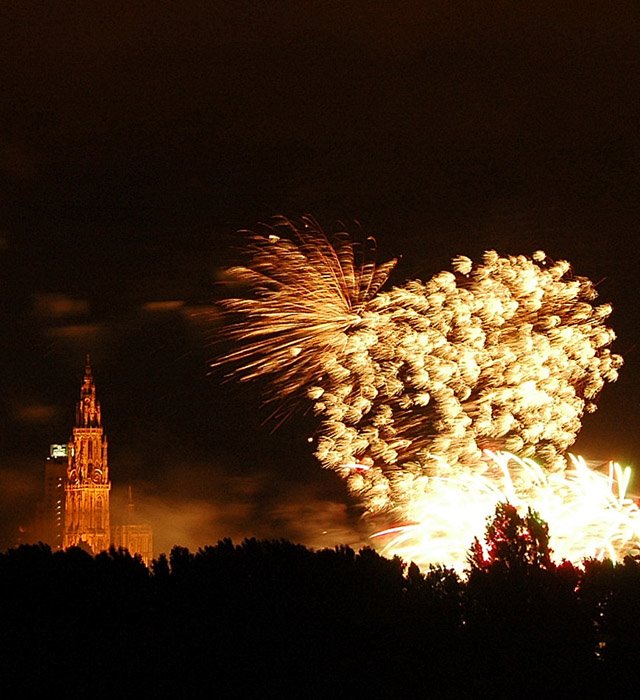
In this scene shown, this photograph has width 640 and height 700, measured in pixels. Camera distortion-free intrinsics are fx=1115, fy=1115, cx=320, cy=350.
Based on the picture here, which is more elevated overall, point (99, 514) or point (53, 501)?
point (53, 501)

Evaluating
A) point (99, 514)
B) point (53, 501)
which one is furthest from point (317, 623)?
point (53, 501)

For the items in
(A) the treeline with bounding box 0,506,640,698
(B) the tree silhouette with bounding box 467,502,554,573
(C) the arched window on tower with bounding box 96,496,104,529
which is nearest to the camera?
(A) the treeline with bounding box 0,506,640,698

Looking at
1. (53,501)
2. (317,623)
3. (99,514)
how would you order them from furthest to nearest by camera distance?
1. (53,501)
2. (99,514)
3. (317,623)

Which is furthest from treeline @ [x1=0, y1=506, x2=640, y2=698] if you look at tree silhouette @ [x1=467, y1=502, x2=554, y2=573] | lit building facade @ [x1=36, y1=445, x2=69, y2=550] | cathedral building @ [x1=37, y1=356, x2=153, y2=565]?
lit building facade @ [x1=36, y1=445, x2=69, y2=550]

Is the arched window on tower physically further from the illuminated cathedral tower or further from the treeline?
the treeline

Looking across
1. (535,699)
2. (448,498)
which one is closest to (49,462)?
(448,498)

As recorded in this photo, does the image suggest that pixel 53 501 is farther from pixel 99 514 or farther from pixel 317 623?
pixel 317 623
